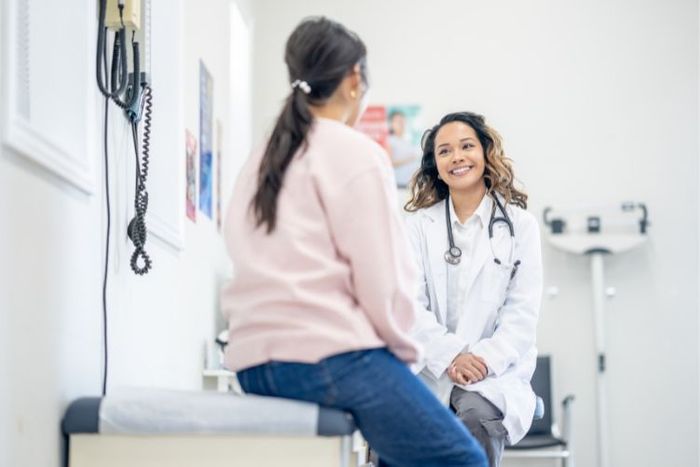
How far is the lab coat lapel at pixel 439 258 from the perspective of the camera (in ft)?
8.62

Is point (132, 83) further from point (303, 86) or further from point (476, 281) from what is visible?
point (476, 281)

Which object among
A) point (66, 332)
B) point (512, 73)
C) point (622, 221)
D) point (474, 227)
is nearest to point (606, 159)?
point (622, 221)

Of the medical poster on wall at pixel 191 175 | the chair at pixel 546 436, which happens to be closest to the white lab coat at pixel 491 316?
the medical poster on wall at pixel 191 175

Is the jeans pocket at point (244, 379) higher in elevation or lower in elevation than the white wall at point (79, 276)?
lower

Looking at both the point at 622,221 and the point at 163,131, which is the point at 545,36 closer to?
the point at 622,221

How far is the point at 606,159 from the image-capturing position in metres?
5.82

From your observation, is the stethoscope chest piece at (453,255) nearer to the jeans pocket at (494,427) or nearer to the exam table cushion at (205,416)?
the jeans pocket at (494,427)

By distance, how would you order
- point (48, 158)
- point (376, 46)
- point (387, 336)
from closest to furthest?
1. point (387, 336)
2. point (48, 158)
3. point (376, 46)

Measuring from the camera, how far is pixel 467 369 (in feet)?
8.17

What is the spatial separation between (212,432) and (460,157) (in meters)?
1.20

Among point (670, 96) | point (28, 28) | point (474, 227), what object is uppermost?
point (670, 96)

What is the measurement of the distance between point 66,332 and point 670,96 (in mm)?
4608

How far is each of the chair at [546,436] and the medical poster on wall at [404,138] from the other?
1.30m

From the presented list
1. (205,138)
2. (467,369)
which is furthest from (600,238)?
(467,369)
